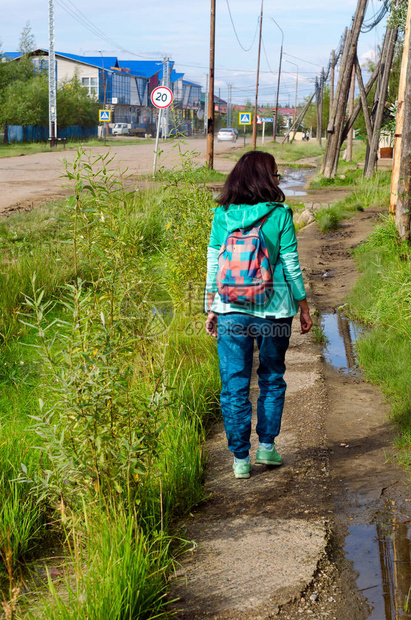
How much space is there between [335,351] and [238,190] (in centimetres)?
299

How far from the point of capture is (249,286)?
128 inches

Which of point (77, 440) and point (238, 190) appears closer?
point (77, 440)

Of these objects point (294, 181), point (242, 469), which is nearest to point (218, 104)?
point (294, 181)

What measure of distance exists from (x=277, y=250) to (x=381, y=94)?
16549mm

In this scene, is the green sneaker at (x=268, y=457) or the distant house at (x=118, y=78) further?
the distant house at (x=118, y=78)

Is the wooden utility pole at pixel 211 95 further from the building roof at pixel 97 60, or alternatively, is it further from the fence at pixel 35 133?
the building roof at pixel 97 60

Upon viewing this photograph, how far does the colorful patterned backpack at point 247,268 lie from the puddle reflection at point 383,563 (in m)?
1.15

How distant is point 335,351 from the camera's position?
6.00 meters

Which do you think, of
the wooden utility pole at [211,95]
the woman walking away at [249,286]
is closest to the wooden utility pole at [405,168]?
the woman walking away at [249,286]

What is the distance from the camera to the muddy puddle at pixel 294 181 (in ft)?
67.1

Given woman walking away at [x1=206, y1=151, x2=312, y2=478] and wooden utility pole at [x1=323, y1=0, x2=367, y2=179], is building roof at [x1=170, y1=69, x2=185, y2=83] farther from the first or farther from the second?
woman walking away at [x1=206, y1=151, x2=312, y2=478]

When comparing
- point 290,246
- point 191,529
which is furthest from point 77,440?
point 290,246

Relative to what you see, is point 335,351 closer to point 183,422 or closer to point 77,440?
point 183,422

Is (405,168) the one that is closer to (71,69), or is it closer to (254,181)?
(254,181)
